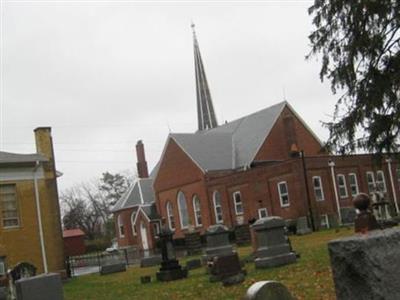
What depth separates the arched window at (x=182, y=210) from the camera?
175ft

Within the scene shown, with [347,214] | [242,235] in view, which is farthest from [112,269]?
[347,214]

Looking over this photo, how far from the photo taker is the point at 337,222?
3984 cm

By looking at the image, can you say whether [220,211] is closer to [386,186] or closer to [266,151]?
[266,151]

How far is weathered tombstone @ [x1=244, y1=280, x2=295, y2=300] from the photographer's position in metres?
5.59

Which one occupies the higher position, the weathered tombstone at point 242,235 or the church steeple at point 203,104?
the church steeple at point 203,104

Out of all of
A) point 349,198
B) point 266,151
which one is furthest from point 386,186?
point 266,151

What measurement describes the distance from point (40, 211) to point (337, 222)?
19.0 m

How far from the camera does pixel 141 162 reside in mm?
69250

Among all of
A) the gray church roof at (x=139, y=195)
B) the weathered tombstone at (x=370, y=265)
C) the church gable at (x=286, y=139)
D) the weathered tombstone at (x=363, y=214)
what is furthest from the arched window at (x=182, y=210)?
the weathered tombstone at (x=370, y=265)

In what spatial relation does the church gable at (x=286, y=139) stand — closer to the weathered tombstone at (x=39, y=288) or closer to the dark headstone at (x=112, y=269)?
the dark headstone at (x=112, y=269)

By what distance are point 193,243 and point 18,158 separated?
1387 centimetres

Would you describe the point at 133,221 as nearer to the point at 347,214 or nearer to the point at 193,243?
the point at 193,243

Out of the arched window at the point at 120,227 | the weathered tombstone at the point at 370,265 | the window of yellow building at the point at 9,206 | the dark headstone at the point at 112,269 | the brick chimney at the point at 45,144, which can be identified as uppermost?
the brick chimney at the point at 45,144

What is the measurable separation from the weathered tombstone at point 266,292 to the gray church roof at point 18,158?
26.3 metres
